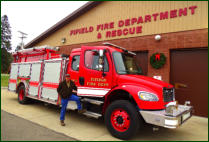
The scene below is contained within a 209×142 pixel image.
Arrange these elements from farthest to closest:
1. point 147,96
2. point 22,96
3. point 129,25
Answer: point 129,25
point 22,96
point 147,96

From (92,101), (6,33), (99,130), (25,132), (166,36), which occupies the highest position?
(6,33)

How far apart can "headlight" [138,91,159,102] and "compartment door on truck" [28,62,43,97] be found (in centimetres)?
480

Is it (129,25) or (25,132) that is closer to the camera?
(25,132)

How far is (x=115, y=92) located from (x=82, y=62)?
162 centimetres

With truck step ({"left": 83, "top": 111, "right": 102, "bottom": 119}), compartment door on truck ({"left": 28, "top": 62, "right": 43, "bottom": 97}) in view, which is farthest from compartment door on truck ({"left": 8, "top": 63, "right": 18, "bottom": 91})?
truck step ({"left": 83, "top": 111, "right": 102, "bottom": 119})

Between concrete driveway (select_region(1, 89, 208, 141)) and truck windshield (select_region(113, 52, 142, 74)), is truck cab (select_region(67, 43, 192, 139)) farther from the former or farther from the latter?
concrete driveway (select_region(1, 89, 208, 141))

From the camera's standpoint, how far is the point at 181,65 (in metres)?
7.30

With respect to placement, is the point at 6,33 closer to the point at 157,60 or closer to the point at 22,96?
the point at 22,96

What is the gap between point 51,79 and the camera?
6199 millimetres

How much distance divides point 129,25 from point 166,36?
2270mm

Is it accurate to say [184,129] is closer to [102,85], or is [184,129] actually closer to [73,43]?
[102,85]

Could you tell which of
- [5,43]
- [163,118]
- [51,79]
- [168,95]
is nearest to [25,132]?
[51,79]

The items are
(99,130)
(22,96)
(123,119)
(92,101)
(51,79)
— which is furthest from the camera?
(22,96)

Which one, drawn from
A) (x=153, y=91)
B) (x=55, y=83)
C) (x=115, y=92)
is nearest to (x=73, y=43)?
(x=55, y=83)
